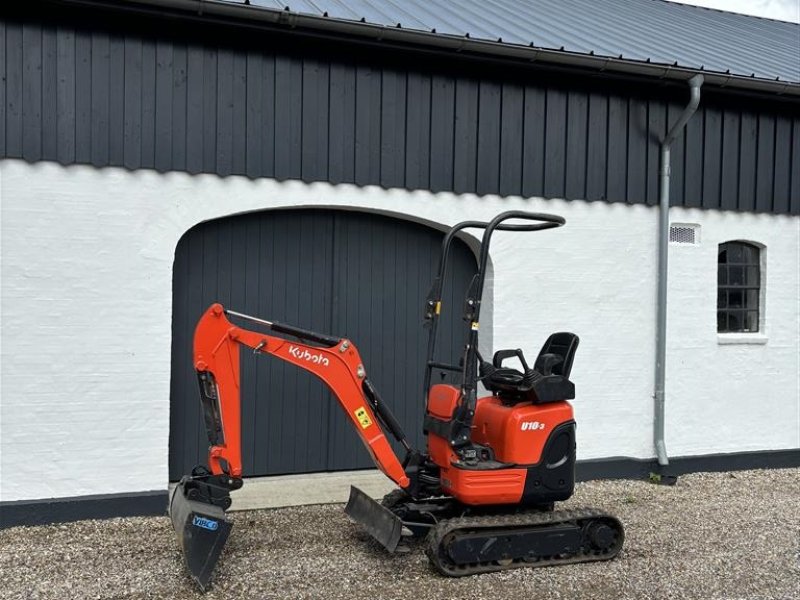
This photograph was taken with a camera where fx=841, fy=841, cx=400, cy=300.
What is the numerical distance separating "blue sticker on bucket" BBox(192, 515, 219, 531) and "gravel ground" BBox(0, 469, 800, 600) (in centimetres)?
41

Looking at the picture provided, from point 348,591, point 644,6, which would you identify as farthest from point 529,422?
point 644,6

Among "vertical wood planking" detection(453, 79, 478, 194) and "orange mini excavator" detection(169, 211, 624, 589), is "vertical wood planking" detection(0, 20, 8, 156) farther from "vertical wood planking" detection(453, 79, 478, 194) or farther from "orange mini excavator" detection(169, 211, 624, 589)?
"vertical wood planking" detection(453, 79, 478, 194)

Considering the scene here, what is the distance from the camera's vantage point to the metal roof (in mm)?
7909

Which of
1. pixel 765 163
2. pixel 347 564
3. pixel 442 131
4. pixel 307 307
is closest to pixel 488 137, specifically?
pixel 442 131

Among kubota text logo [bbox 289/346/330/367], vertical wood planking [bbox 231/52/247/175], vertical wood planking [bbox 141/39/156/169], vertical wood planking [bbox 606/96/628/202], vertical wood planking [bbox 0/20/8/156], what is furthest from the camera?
vertical wood planking [bbox 606/96/628/202]

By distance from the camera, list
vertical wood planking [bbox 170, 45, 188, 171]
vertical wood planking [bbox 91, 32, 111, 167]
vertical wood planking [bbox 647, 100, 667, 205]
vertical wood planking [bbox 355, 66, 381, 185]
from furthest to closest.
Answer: vertical wood planking [bbox 647, 100, 667, 205] → vertical wood planking [bbox 355, 66, 381, 185] → vertical wood planking [bbox 170, 45, 188, 171] → vertical wood planking [bbox 91, 32, 111, 167]

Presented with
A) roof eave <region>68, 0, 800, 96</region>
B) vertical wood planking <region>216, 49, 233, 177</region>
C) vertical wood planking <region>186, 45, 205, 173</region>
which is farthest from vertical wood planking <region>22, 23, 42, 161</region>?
vertical wood planking <region>216, 49, 233, 177</region>

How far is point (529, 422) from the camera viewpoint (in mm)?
5766

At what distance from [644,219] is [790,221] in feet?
6.54

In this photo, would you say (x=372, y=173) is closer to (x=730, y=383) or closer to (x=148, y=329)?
(x=148, y=329)

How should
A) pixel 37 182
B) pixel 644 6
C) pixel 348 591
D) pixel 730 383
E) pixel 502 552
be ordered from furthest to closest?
pixel 644 6, pixel 730 383, pixel 37 182, pixel 502 552, pixel 348 591

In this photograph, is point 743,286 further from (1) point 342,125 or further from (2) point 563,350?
(1) point 342,125

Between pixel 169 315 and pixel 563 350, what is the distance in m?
3.26

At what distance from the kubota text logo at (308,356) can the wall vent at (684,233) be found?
4873 millimetres
